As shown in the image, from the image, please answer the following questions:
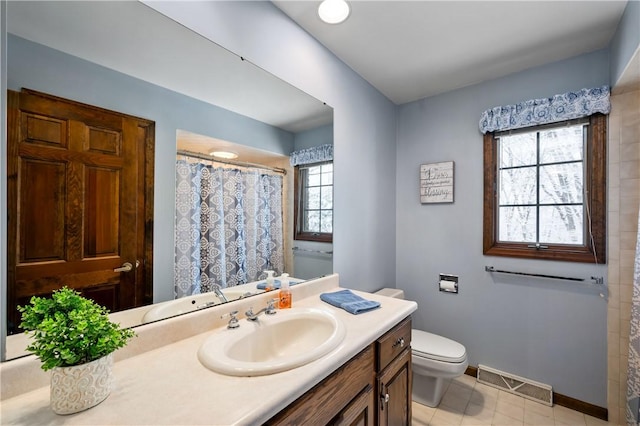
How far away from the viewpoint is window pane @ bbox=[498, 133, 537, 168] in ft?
6.75

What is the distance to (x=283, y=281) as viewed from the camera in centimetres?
154

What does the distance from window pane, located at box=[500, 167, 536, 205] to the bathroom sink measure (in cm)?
178

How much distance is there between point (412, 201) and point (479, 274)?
2.67 feet

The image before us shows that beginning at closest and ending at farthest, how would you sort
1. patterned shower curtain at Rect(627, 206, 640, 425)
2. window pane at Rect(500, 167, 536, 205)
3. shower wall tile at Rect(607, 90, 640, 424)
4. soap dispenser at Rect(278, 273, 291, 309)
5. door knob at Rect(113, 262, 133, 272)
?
door knob at Rect(113, 262, 133, 272) → soap dispenser at Rect(278, 273, 291, 309) → patterned shower curtain at Rect(627, 206, 640, 425) → shower wall tile at Rect(607, 90, 640, 424) → window pane at Rect(500, 167, 536, 205)

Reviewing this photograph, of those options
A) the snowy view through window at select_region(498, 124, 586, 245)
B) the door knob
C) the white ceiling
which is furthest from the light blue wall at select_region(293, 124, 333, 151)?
the snowy view through window at select_region(498, 124, 586, 245)

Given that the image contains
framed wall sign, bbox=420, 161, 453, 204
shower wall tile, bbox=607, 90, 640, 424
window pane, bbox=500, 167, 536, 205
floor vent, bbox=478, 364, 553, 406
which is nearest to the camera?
shower wall tile, bbox=607, 90, 640, 424

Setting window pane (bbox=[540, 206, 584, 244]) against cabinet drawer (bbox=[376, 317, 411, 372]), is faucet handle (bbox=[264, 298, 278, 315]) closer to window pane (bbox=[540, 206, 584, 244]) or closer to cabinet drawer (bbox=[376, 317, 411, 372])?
cabinet drawer (bbox=[376, 317, 411, 372])

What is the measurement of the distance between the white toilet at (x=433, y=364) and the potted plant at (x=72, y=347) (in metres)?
1.72

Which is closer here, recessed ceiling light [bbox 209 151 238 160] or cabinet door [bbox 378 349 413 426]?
cabinet door [bbox 378 349 413 426]

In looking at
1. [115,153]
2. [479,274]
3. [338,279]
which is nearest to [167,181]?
[115,153]

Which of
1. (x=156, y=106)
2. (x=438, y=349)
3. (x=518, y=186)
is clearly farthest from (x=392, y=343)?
(x=518, y=186)

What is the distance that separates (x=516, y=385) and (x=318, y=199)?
2.01 m

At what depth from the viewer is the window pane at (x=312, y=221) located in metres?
1.75

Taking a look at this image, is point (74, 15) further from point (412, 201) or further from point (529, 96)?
point (529, 96)
